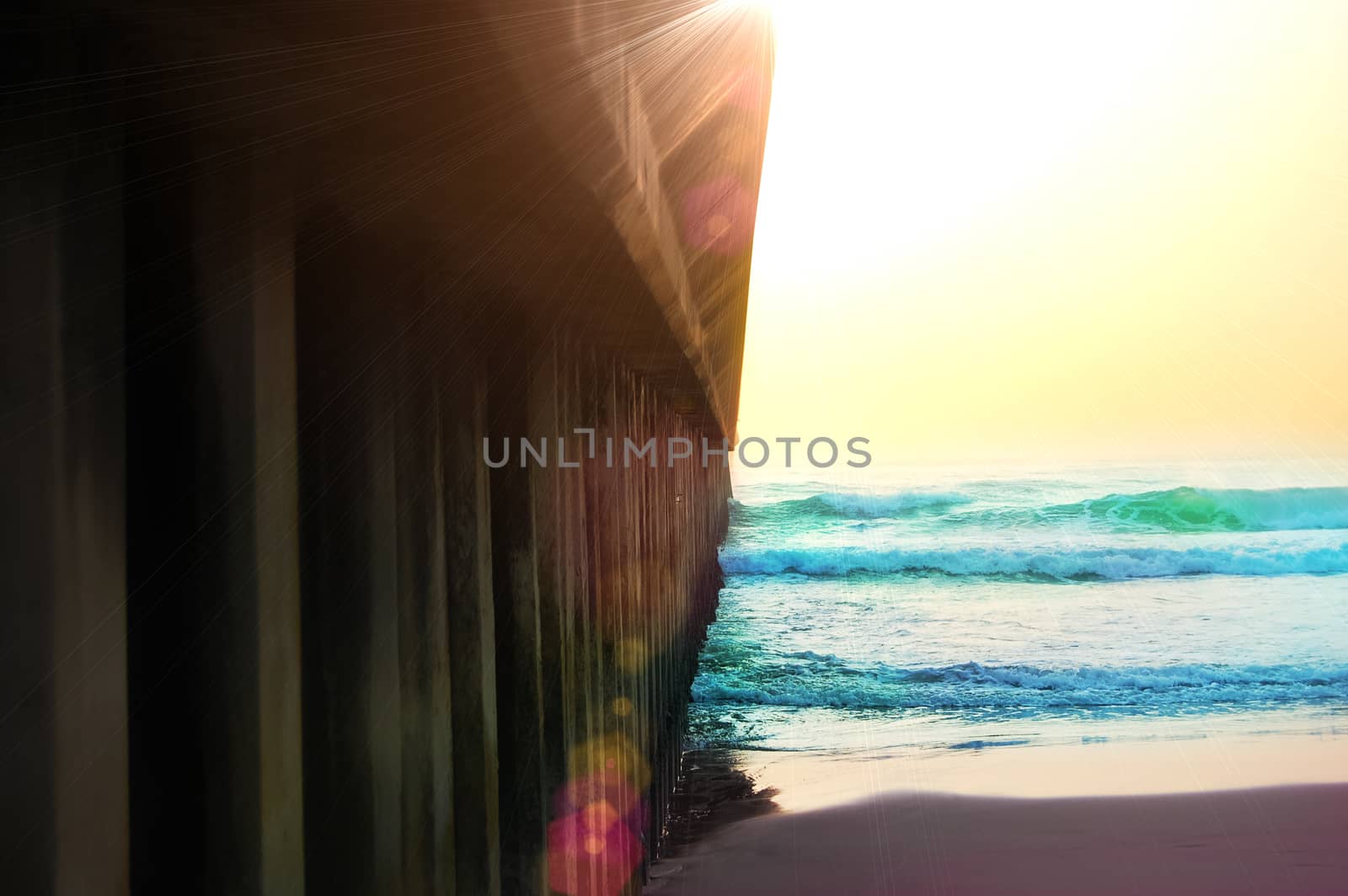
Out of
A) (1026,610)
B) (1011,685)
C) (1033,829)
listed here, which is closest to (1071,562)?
(1026,610)

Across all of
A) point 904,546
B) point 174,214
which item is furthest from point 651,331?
point 904,546

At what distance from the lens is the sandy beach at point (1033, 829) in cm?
Result: 764

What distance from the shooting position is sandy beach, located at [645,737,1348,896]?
764 cm

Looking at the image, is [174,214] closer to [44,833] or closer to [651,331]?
[44,833]

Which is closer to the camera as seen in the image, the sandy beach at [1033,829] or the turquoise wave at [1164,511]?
the sandy beach at [1033,829]

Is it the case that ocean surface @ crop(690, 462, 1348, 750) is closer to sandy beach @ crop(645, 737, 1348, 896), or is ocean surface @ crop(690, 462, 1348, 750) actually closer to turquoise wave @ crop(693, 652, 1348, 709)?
turquoise wave @ crop(693, 652, 1348, 709)

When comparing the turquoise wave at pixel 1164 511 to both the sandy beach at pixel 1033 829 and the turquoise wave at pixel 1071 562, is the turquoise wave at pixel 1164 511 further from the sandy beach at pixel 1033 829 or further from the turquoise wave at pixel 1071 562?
the sandy beach at pixel 1033 829

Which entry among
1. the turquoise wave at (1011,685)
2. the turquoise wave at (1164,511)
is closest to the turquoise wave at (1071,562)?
the turquoise wave at (1164,511)

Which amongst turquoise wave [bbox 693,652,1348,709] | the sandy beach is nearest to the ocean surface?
turquoise wave [bbox 693,652,1348,709]

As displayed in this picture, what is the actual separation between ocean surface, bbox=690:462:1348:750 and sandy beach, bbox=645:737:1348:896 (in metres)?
1.98

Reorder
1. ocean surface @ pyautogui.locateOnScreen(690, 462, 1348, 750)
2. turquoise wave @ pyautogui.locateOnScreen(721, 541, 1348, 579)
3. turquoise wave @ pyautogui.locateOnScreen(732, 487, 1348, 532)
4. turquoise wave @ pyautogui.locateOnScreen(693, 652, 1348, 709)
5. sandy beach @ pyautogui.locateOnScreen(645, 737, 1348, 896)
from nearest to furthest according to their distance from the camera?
sandy beach @ pyautogui.locateOnScreen(645, 737, 1348, 896) < ocean surface @ pyautogui.locateOnScreen(690, 462, 1348, 750) < turquoise wave @ pyautogui.locateOnScreen(693, 652, 1348, 709) < turquoise wave @ pyautogui.locateOnScreen(721, 541, 1348, 579) < turquoise wave @ pyautogui.locateOnScreen(732, 487, 1348, 532)

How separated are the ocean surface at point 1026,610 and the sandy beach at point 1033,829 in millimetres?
1976

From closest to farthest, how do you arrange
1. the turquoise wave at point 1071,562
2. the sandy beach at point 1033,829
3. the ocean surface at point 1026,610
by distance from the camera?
the sandy beach at point 1033,829 < the ocean surface at point 1026,610 < the turquoise wave at point 1071,562

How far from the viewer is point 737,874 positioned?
7590 mm
